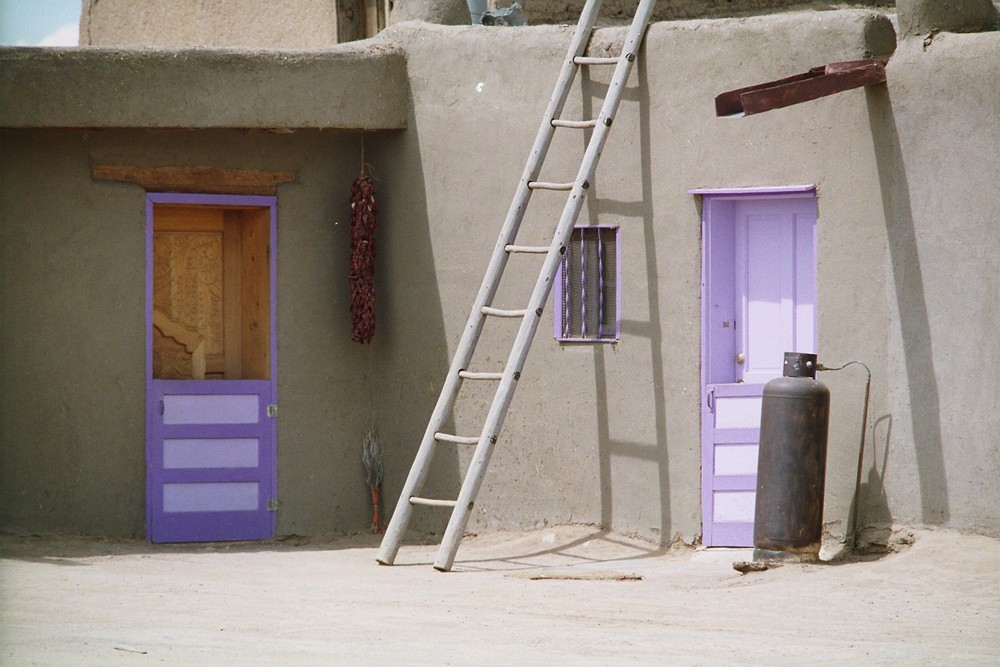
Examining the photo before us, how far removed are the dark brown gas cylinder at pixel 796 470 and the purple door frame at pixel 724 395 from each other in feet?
1.72

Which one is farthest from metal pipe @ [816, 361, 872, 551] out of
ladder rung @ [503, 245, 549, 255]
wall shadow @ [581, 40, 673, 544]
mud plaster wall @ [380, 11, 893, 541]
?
ladder rung @ [503, 245, 549, 255]

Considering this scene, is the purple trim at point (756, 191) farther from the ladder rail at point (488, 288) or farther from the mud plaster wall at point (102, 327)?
the mud plaster wall at point (102, 327)

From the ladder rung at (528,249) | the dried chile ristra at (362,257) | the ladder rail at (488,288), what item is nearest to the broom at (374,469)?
the dried chile ristra at (362,257)

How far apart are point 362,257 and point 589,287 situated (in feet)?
5.08

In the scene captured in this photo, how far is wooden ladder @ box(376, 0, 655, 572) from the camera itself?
7.75 m

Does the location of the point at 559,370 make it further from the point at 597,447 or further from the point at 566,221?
the point at 566,221

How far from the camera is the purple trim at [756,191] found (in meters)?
7.85

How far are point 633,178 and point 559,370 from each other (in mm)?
1209

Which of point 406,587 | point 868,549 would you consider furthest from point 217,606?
point 868,549

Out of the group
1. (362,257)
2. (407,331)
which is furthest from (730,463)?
(362,257)

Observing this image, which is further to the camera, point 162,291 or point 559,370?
point 162,291

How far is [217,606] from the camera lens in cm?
648

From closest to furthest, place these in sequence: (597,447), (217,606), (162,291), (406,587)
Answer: (217,606), (406,587), (597,447), (162,291)

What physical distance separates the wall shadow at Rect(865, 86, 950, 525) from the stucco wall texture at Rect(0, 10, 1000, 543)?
0.04 ft
